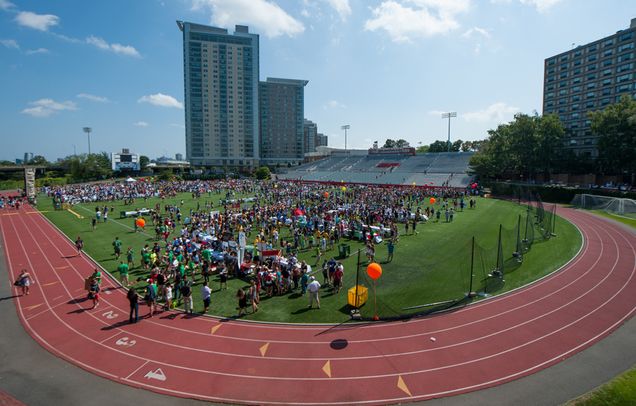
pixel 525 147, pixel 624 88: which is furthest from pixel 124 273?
pixel 624 88

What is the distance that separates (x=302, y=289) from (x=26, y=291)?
Result: 1231 cm

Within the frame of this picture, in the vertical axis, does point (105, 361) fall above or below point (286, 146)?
below

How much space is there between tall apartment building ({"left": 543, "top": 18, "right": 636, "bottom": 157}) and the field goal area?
93.9ft

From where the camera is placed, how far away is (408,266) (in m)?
18.4

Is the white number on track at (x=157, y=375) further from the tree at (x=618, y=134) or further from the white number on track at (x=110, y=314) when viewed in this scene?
the tree at (x=618, y=134)

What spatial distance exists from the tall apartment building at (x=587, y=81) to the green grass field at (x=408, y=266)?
5433cm

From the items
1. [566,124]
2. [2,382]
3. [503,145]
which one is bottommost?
[2,382]

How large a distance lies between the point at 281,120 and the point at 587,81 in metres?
108

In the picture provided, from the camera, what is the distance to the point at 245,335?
1143cm

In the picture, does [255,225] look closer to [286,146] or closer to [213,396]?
[213,396]

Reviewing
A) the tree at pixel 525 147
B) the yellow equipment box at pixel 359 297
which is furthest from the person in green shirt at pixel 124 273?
the tree at pixel 525 147

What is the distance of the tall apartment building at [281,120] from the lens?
14988cm

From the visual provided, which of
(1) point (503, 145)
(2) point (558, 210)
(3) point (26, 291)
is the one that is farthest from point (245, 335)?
(1) point (503, 145)

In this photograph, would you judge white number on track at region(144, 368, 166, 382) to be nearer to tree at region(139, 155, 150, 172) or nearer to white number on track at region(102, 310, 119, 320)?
white number on track at region(102, 310, 119, 320)
